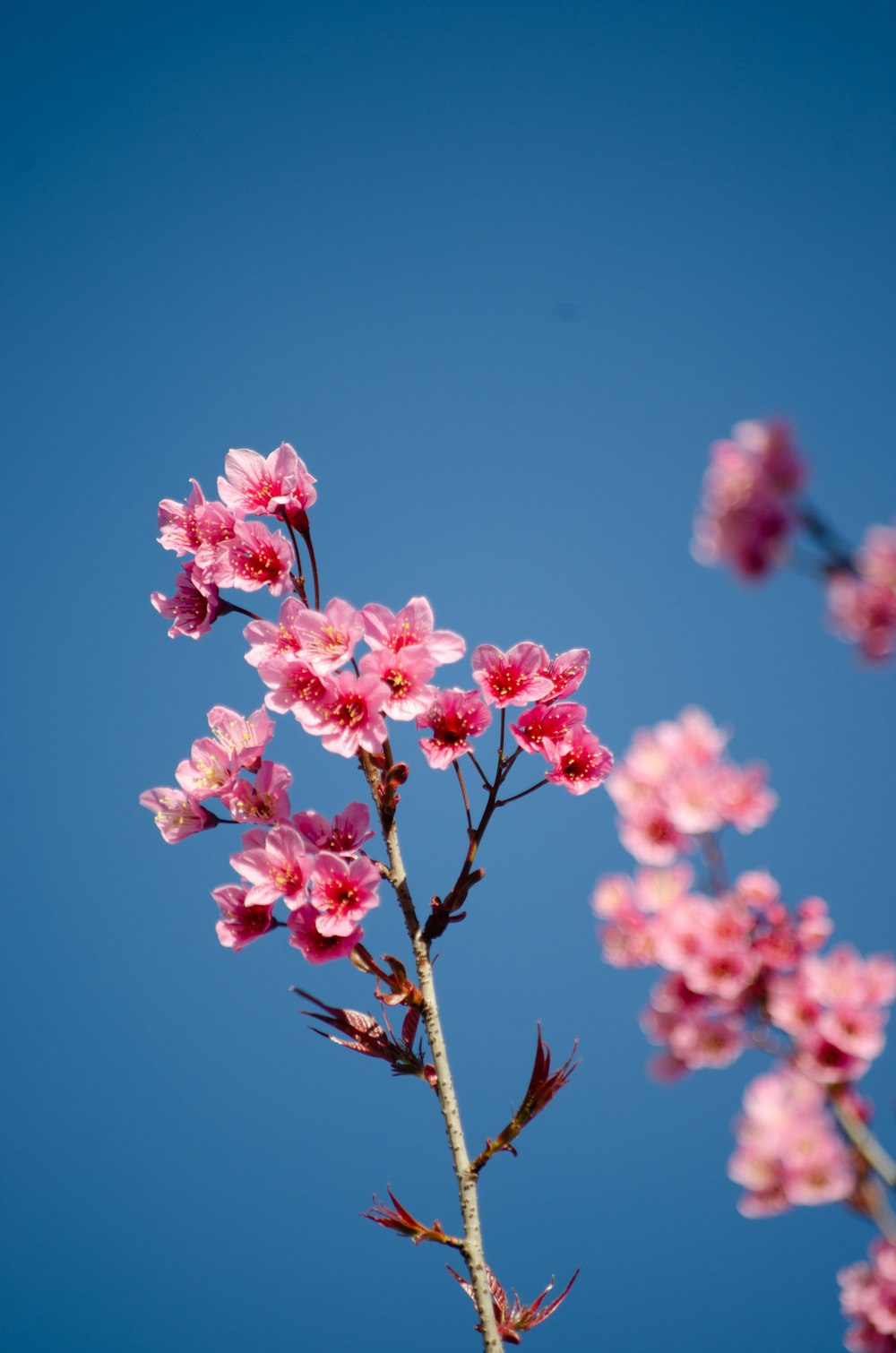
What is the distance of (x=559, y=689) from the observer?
1.49 metres

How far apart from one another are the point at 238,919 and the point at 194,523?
746 millimetres

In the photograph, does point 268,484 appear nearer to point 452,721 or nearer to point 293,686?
point 293,686

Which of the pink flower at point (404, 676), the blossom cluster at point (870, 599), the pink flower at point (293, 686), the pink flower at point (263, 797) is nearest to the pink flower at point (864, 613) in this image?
the blossom cluster at point (870, 599)

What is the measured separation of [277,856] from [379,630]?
403 millimetres

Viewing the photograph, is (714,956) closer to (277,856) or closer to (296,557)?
(277,856)

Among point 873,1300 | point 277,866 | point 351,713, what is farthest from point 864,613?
point 277,866

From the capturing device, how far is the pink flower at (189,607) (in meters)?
1.60

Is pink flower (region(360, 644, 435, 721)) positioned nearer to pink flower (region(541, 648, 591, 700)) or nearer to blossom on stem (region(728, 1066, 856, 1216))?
pink flower (region(541, 648, 591, 700))

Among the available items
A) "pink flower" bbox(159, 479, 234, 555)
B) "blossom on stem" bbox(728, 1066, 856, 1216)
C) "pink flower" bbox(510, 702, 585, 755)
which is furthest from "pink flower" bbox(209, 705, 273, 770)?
"blossom on stem" bbox(728, 1066, 856, 1216)

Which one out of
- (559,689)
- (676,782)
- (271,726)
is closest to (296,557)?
(271,726)

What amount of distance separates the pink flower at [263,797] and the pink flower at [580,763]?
0.47 metres

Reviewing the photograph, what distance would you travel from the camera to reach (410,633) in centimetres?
141

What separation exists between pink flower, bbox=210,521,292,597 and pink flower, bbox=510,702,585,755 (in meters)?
0.49

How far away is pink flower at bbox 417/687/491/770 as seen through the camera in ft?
4.59
